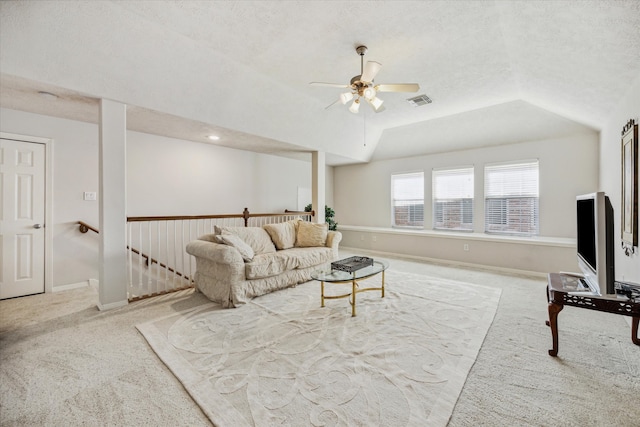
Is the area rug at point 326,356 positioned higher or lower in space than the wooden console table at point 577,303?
lower

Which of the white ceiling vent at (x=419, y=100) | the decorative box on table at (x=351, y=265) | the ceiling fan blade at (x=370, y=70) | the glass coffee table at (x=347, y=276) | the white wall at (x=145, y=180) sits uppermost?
the white ceiling vent at (x=419, y=100)

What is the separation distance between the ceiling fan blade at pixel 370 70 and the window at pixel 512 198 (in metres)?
3.97

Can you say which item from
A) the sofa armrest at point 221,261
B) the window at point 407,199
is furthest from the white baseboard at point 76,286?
the window at point 407,199

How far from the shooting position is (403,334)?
2521mm

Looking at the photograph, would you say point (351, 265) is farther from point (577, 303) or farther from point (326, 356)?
point (577, 303)

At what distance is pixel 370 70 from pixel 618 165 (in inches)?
119

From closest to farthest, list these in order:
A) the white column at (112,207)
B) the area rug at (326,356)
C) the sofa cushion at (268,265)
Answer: the area rug at (326,356) < the white column at (112,207) < the sofa cushion at (268,265)

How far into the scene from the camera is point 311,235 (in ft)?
15.1

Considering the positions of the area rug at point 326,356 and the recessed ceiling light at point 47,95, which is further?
the recessed ceiling light at point 47,95

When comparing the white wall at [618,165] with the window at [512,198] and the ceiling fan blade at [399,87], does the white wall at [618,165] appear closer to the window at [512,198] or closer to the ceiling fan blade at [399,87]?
the window at [512,198]

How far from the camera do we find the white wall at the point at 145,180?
12.4 feet

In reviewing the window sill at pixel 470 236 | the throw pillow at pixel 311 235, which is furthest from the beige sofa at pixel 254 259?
the window sill at pixel 470 236

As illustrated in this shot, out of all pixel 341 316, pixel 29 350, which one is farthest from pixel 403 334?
pixel 29 350

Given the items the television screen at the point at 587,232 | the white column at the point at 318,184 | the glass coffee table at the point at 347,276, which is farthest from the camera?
the white column at the point at 318,184
